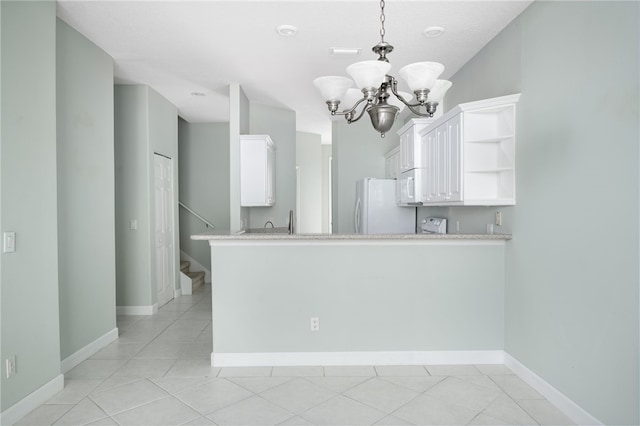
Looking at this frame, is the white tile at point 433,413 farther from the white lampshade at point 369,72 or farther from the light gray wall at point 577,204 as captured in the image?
the white lampshade at point 369,72

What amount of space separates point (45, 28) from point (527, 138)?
10.9 feet

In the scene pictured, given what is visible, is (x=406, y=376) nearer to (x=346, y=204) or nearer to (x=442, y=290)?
(x=442, y=290)

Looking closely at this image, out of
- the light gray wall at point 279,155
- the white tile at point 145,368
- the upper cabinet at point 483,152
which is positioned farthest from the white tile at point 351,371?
the light gray wall at point 279,155

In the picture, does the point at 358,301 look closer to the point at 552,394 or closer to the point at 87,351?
the point at 552,394

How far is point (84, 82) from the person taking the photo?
3561 mm

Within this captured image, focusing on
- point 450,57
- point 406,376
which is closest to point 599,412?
point 406,376

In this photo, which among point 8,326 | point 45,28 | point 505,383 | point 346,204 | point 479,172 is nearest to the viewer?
point 8,326

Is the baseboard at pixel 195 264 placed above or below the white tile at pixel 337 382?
above

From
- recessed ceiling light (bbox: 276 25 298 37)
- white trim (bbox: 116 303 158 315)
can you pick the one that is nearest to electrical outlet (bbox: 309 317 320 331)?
recessed ceiling light (bbox: 276 25 298 37)

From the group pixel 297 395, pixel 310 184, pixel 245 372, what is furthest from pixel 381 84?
pixel 310 184

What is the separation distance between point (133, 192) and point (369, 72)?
3.73 m

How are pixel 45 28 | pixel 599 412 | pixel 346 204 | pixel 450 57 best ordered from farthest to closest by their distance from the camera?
1. pixel 346 204
2. pixel 450 57
3. pixel 45 28
4. pixel 599 412

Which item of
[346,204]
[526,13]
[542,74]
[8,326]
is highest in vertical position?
[526,13]

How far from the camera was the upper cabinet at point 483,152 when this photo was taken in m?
3.12
